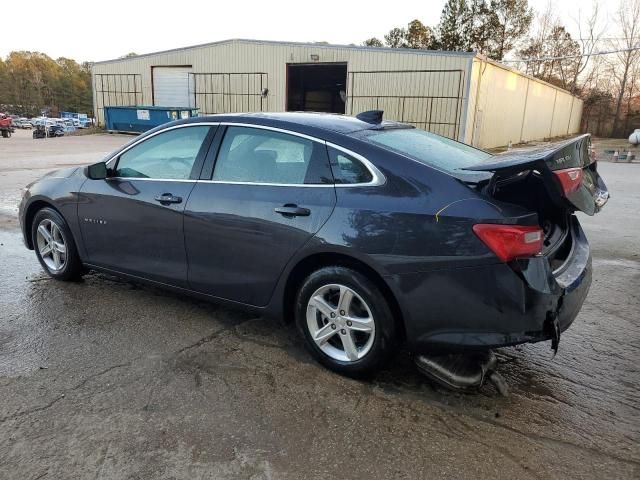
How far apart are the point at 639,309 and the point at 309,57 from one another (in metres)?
22.4

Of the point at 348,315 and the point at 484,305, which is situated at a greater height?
the point at 484,305

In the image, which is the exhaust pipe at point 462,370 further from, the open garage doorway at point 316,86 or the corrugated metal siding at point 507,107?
the open garage doorway at point 316,86

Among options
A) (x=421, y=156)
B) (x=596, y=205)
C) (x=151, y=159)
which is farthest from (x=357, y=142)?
(x=151, y=159)

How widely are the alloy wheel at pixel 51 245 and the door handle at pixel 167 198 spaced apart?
1356 millimetres

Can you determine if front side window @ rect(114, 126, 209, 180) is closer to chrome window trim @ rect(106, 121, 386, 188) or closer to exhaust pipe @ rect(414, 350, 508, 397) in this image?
chrome window trim @ rect(106, 121, 386, 188)

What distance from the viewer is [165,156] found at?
12.9ft

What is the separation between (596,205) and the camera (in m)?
3.02

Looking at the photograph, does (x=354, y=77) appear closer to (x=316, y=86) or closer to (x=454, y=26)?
(x=316, y=86)

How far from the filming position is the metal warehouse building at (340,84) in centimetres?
2155

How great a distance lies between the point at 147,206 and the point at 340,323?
1.77 meters

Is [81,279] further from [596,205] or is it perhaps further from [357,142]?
[596,205]

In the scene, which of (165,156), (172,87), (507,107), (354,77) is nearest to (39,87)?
(172,87)

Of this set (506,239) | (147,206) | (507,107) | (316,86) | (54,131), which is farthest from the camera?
(54,131)

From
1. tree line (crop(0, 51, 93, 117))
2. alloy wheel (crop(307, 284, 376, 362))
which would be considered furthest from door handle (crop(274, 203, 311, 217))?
tree line (crop(0, 51, 93, 117))
